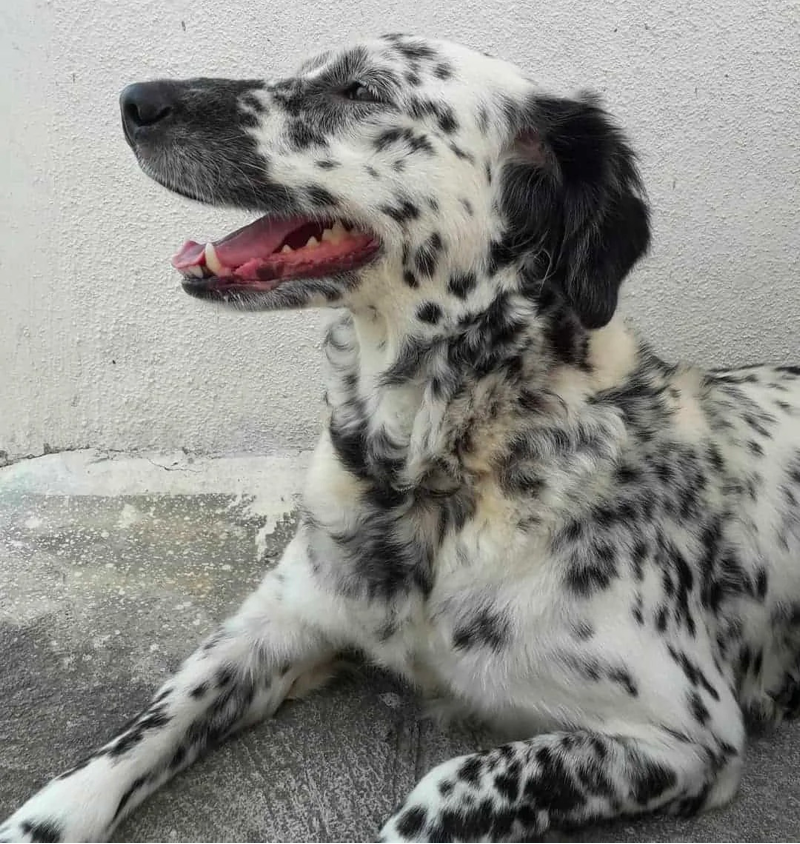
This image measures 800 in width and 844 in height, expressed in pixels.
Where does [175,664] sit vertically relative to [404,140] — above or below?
below

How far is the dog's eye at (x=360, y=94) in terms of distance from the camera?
1.91 meters

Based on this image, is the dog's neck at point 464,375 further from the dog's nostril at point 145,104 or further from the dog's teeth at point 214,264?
the dog's nostril at point 145,104

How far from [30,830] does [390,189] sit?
1.41m

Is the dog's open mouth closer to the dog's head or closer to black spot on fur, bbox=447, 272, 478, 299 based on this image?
the dog's head

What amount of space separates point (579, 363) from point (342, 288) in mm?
519

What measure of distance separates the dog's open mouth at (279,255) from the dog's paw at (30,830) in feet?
3.54

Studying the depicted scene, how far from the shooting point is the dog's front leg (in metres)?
1.77

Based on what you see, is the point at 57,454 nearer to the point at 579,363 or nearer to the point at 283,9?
the point at 283,9

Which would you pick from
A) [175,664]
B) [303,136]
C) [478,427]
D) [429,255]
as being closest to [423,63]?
[303,136]

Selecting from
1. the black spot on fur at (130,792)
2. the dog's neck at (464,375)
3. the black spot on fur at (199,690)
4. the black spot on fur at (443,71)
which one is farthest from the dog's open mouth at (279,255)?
the black spot on fur at (130,792)

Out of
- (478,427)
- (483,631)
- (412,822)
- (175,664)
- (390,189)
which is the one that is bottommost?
(175,664)

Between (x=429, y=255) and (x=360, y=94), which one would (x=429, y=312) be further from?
(x=360, y=94)

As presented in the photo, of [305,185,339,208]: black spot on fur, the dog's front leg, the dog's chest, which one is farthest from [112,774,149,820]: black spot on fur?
[305,185,339,208]: black spot on fur

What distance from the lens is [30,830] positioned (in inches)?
68.5
